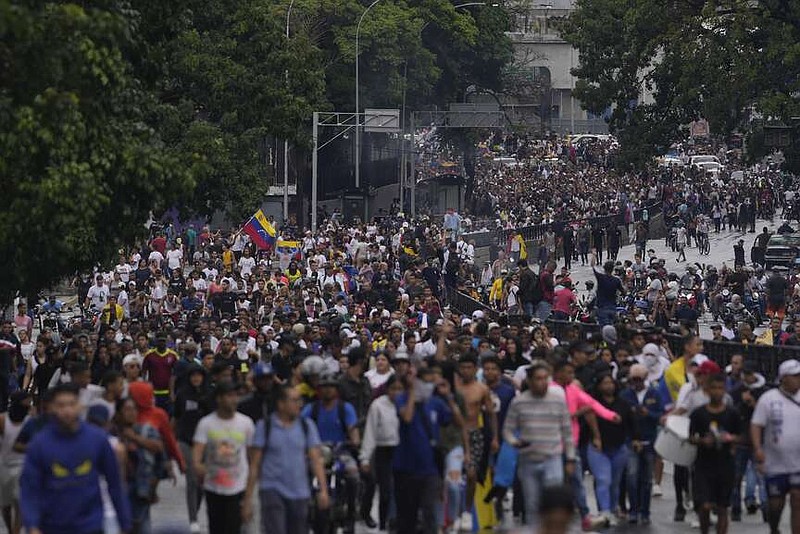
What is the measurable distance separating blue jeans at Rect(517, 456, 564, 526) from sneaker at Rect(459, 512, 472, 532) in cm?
163

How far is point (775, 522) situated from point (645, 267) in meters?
28.4

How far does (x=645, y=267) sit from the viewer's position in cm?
4203

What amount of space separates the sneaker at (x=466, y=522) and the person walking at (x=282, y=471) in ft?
9.78

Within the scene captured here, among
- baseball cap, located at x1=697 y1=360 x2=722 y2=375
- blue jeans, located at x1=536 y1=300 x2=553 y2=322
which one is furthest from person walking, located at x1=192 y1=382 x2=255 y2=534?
blue jeans, located at x1=536 y1=300 x2=553 y2=322

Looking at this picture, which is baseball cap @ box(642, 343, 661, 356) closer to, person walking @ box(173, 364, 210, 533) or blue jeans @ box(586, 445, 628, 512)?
blue jeans @ box(586, 445, 628, 512)

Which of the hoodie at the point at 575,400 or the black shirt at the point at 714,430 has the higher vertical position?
the hoodie at the point at 575,400

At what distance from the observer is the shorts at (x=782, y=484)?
44.5 ft

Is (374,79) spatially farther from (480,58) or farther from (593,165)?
(593,165)

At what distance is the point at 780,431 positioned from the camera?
44.4 ft

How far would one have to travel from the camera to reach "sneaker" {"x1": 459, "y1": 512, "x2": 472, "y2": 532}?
1498 cm

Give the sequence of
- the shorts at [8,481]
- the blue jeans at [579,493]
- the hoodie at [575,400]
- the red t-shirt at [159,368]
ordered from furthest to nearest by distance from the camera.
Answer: the red t-shirt at [159,368] < the blue jeans at [579,493] < the hoodie at [575,400] < the shorts at [8,481]

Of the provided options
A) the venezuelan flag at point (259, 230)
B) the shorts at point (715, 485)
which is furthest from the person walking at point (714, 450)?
the venezuelan flag at point (259, 230)

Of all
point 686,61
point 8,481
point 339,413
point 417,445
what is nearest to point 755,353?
point 339,413

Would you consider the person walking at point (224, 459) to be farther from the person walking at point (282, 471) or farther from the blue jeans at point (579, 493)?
the blue jeans at point (579, 493)
